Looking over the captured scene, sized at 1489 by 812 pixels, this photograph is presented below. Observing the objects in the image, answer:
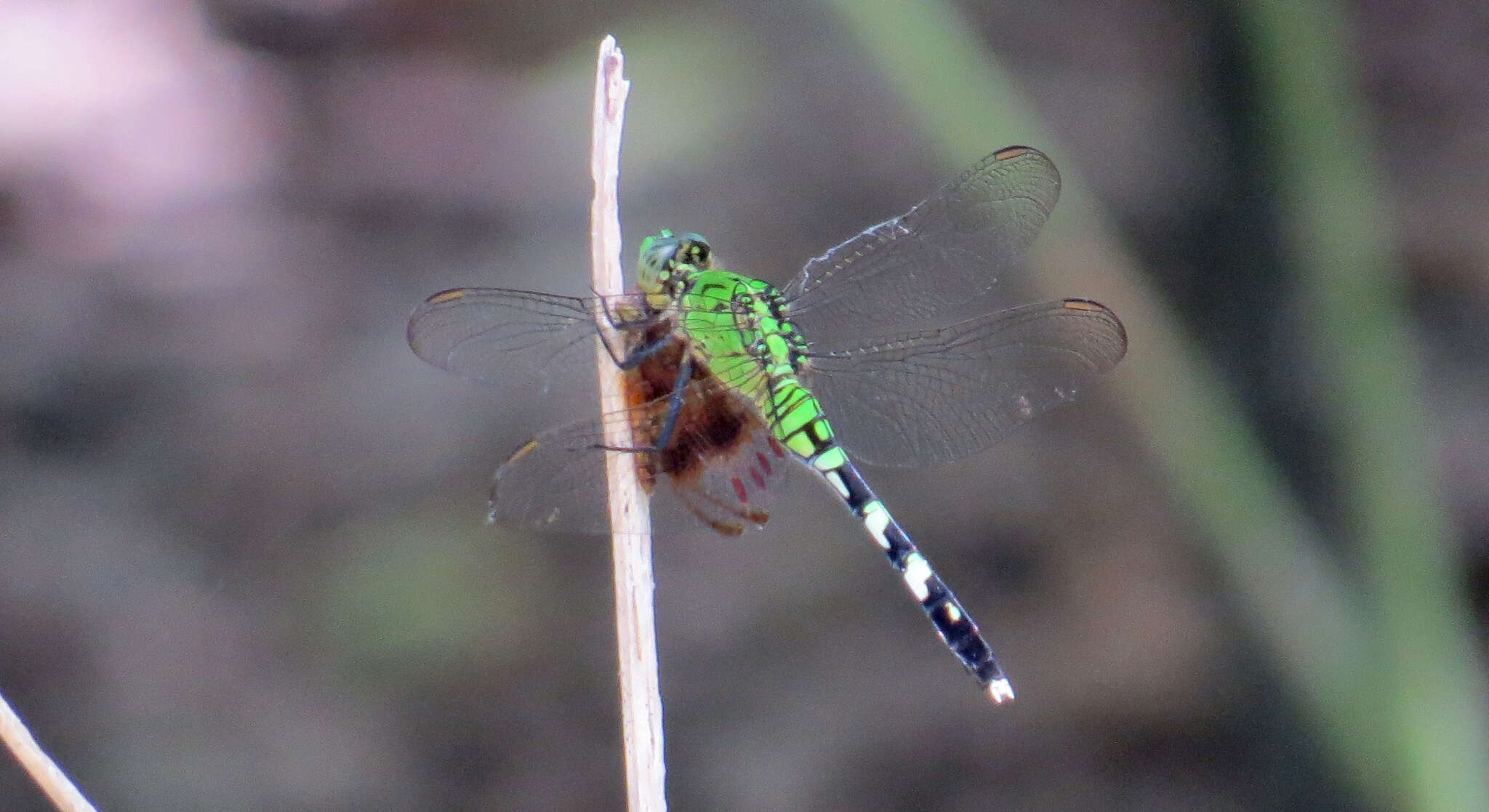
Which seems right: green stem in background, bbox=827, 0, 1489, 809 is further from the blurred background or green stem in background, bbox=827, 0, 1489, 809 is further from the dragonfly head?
the dragonfly head

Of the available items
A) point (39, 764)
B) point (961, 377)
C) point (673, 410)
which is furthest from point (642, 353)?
point (39, 764)

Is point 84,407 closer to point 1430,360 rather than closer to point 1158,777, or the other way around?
point 1158,777

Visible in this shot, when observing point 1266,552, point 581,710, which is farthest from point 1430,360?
point 581,710

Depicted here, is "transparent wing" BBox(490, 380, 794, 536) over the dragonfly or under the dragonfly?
under

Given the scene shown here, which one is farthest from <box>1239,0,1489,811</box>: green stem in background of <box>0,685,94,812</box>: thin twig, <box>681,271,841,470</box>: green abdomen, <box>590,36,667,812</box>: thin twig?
<box>0,685,94,812</box>: thin twig

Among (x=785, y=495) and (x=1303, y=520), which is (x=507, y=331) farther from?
(x=1303, y=520)

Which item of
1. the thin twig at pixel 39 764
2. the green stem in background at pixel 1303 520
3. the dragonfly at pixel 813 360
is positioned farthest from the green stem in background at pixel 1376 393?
the thin twig at pixel 39 764
